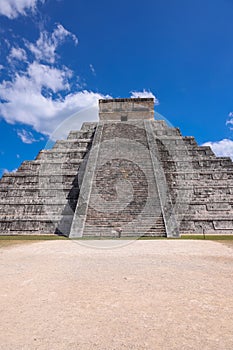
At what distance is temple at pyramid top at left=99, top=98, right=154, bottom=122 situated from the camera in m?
23.2

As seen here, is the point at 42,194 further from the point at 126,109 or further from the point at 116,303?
the point at 126,109

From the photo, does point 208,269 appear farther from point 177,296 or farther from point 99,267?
point 99,267

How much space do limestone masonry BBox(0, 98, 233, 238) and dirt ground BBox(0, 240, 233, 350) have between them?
4413 millimetres

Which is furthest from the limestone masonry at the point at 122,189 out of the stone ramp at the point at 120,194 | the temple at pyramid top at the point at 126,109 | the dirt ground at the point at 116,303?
the temple at pyramid top at the point at 126,109

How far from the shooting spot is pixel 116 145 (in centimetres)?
1619

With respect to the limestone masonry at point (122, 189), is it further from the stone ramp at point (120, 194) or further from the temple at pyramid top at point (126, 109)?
the temple at pyramid top at point (126, 109)

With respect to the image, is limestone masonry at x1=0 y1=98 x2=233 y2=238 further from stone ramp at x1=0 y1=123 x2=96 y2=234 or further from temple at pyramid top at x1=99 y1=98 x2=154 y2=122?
temple at pyramid top at x1=99 y1=98 x2=154 y2=122

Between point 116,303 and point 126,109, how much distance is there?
2159cm

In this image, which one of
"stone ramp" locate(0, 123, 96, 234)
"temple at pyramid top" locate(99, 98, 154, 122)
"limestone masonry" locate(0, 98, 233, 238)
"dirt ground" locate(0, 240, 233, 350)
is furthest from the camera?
"temple at pyramid top" locate(99, 98, 154, 122)

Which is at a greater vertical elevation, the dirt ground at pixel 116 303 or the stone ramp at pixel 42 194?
the stone ramp at pixel 42 194

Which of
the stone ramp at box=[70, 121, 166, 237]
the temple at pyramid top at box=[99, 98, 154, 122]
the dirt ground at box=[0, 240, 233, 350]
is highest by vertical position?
the temple at pyramid top at box=[99, 98, 154, 122]

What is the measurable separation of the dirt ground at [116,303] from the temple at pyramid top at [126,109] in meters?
18.9

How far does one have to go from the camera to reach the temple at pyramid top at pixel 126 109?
23.2m

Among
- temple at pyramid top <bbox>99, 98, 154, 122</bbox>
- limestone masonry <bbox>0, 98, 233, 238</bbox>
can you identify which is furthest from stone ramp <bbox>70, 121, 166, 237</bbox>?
temple at pyramid top <bbox>99, 98, 154, 122</bbox>
